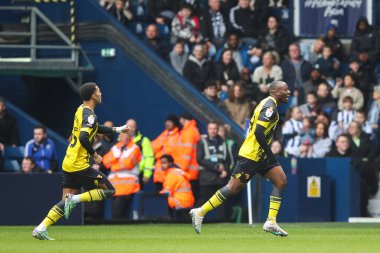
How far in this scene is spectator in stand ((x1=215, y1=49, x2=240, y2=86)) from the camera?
26719mm

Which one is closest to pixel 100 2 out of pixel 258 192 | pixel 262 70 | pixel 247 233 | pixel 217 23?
pixel 217 23

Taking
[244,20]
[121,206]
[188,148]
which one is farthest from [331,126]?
[121,206]

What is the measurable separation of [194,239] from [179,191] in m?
6.84

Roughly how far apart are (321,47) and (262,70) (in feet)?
5.25

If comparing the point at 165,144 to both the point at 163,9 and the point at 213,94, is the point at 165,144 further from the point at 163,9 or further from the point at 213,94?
the point at 163,9

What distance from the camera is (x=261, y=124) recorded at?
703 inches

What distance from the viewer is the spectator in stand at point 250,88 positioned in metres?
26.2

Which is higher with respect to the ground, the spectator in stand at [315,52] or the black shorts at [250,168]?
the spectator in stand at [315,52]

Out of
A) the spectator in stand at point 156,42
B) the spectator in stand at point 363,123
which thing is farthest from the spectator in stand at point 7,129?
the spectator in stand at point 363,123

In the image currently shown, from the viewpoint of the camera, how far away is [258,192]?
25.1 m

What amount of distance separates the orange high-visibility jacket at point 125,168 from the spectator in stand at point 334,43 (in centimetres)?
549

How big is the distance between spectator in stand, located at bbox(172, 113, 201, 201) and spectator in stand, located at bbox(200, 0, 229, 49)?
3.52m

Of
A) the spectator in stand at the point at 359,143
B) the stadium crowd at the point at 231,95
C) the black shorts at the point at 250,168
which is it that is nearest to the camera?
the black shorts at the point at 250,168

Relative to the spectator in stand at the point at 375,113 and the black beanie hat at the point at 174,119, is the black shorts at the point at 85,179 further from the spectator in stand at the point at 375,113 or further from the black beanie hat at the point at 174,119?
the spectator in stand at the point at 375,113
